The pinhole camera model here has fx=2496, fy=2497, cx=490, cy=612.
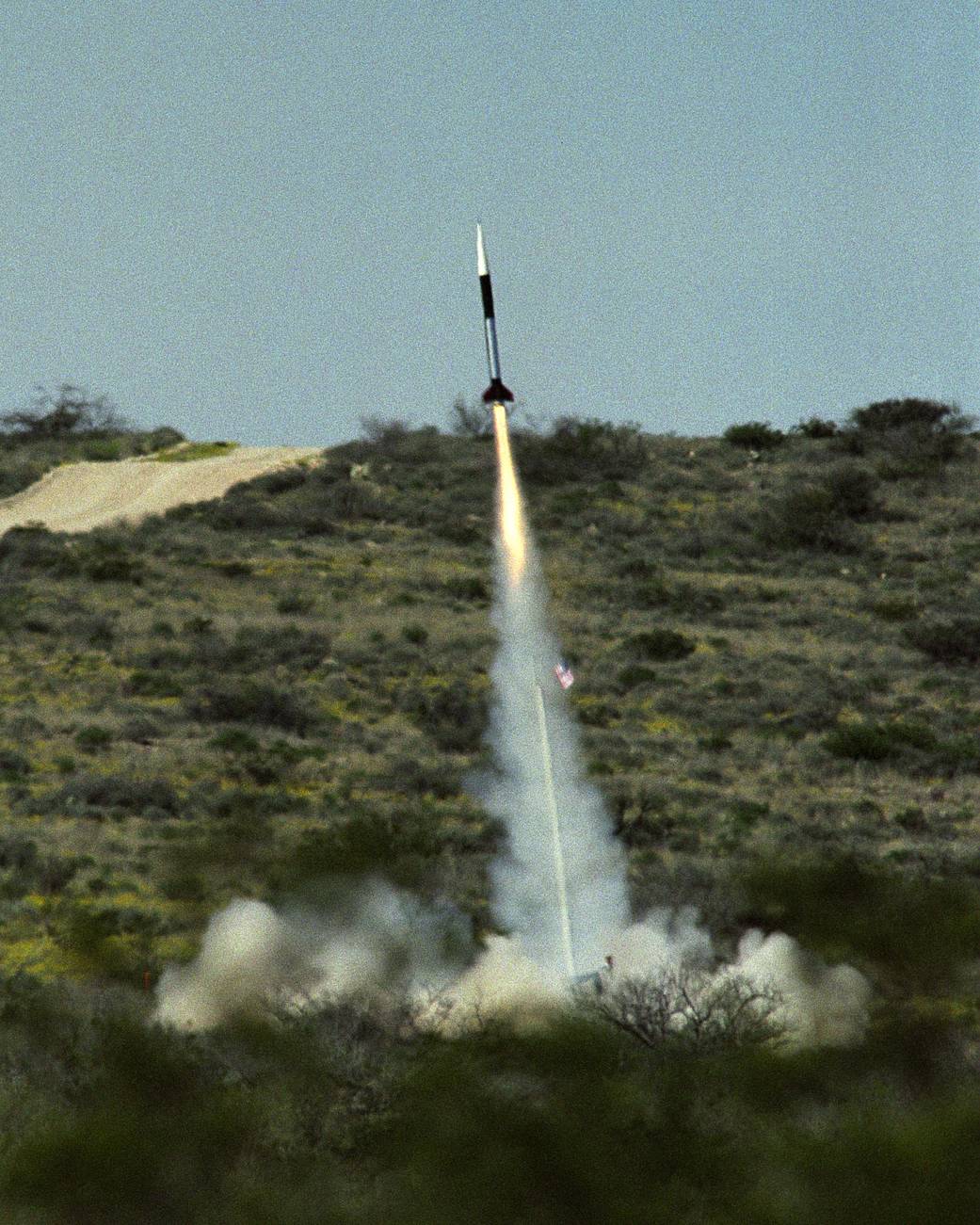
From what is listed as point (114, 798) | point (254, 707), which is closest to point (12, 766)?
point (114, 798)

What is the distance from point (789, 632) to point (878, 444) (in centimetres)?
2889

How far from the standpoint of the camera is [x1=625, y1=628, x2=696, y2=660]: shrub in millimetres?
67500

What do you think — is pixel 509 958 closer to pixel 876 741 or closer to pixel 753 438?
pixel 876 741

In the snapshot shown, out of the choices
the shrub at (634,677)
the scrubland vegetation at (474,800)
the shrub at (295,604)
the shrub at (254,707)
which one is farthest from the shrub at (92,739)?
the shrub at (295,604)

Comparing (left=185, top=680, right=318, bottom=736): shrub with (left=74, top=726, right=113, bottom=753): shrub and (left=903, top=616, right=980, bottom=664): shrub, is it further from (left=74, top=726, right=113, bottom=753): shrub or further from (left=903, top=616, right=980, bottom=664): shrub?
(left=903, top=616, right=980, bottom=664): shrub

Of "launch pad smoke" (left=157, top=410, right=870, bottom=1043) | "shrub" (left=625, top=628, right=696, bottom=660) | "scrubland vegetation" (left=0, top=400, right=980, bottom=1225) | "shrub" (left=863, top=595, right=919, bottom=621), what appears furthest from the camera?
"shrub" (left=863, top=595, right=919, bottom=621)

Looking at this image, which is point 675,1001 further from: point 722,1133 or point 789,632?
point 789,632

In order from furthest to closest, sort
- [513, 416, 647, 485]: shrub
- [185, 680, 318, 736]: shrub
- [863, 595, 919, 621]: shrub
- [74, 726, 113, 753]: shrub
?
1. [513, 416, 647, 485]: shrub
2. [863, 595, 919, 621]: shrub
3. [185, 680, 318, 736]: shrub
4. [74, 726, 113, 753]: shrub

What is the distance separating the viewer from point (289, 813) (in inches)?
1945

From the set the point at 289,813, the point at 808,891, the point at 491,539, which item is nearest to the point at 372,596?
the point at 491,539

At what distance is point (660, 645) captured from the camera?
6794cm

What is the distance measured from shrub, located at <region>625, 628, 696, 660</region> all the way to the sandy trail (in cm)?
2358

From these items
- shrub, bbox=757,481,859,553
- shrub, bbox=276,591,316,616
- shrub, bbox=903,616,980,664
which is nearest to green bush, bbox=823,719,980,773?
shrub, bbox=903,616,980,664

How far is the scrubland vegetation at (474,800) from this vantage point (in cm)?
2583
